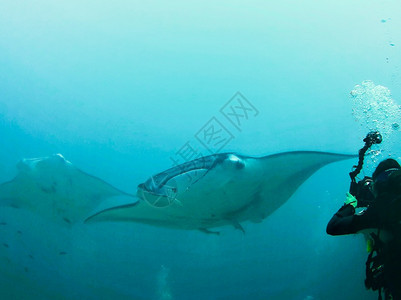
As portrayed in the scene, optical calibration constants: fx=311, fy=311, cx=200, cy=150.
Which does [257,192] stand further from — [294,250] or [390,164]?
[294,250]

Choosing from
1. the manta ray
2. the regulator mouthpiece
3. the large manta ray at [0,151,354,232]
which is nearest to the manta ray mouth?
the large manta ray at [0,151,354,232]

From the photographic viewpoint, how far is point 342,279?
1705 cm

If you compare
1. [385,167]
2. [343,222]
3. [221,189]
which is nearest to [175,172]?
[221,189]

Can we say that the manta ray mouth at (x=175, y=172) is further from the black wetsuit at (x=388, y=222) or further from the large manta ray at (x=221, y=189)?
the black wetsuit at (x=388, y=222)

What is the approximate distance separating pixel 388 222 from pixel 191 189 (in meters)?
4.26

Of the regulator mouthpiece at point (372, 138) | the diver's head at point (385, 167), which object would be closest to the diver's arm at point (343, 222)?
the diver's head at point (385, 167)

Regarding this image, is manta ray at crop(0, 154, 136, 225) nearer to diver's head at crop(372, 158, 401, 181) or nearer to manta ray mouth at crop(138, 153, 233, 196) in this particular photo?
manta ray mouth at crop(138, 153, 233, 196)

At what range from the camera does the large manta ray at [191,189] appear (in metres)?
6.09

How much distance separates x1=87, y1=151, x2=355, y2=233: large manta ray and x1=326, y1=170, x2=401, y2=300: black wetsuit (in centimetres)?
322

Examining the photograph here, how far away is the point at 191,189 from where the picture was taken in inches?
262

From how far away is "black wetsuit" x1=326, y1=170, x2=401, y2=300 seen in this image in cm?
283

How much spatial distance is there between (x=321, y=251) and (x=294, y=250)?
1402 millimetres

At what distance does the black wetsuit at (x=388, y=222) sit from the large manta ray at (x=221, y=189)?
10.6ft

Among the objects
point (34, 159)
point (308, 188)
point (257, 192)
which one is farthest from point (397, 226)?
point (34, 159)
